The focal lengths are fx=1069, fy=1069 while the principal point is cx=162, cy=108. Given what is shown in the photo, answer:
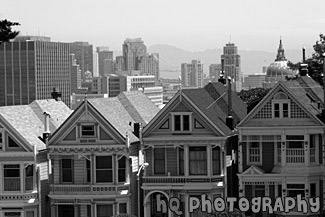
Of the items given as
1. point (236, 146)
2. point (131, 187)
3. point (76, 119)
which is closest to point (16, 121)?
point (76, 119)

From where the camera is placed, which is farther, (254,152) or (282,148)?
(254,152)

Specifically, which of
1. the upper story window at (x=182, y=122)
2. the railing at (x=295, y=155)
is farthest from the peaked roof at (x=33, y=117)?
the railing at (x=295, y=155)

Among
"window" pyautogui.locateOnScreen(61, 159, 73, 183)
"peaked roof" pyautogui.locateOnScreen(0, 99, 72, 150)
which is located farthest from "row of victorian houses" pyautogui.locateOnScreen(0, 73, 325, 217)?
"peaked roof" pyautogui.locateOnScreen(0, 99, 72, 150)

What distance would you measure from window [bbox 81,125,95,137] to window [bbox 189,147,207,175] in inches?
173

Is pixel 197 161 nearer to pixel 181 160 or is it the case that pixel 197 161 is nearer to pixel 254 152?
pixel 181 160

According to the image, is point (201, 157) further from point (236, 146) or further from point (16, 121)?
point (16, 121)

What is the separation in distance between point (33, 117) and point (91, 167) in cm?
518

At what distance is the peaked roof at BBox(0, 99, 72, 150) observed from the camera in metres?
47.4

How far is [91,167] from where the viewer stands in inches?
1836

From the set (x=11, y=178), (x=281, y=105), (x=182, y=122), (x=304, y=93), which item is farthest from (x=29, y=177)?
(x=304, y=93)

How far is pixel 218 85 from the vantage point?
52.2m

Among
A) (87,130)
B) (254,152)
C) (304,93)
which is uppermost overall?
(304,93)

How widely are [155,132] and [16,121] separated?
653cm

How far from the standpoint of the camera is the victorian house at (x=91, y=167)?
46.3 m
